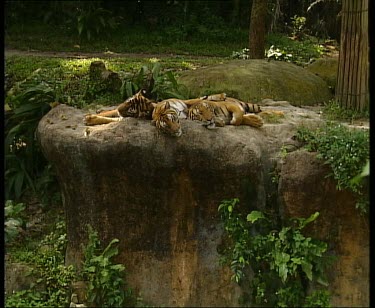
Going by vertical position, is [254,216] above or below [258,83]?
below

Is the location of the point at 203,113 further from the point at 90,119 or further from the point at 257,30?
the point at 257,30

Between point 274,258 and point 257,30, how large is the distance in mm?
3590

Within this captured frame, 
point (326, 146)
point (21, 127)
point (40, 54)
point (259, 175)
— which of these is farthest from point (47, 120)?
point (40, 54)

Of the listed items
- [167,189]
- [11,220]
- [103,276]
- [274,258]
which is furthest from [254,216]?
[11,220]

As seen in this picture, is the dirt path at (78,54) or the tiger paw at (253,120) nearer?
the tiger paw at (253,120)

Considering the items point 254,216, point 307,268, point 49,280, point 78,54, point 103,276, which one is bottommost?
point 49,280

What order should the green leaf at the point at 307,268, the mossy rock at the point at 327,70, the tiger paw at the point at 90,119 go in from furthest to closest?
the mossy rock at the point at 327,70 → the tiger paw at the point at 90,119 → the green leaf at the point at 307,268

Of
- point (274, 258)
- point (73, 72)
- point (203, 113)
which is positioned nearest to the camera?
point (274, 258)

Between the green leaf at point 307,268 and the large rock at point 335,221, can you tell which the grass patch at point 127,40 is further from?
the green leaf at point 307,268

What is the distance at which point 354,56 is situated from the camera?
5609mm

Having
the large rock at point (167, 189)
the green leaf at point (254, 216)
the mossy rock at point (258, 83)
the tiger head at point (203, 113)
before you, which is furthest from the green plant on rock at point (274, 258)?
the mossy rock at point (258, 83)

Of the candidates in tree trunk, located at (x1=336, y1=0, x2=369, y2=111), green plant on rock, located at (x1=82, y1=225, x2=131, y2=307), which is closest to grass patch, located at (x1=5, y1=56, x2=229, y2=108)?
green plant on rock, located at (x1=82, y1=225, x2=131, y2=307)

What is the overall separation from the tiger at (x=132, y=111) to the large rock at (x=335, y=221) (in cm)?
107

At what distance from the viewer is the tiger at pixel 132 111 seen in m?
5.05
